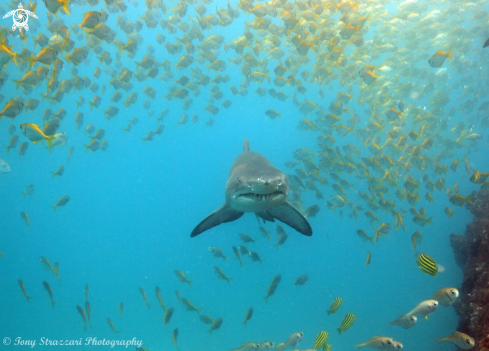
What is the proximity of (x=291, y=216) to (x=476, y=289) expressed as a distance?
5.30m

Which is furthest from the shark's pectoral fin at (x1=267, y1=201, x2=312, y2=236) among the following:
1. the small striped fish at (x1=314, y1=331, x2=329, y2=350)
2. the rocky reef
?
the rocky reef

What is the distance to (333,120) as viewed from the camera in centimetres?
950

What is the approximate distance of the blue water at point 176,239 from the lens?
2930cm

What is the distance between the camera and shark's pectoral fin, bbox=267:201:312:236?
572cm

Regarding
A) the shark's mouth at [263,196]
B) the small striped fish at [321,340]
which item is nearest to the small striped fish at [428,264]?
the small striped fish at [321,340]

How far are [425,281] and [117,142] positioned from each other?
5211 cm

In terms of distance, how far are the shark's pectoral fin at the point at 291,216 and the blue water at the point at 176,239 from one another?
19137mm

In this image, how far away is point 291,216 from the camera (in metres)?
5.94

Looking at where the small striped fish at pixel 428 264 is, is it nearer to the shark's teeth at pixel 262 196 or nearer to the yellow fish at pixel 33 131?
the shark's teeth at pixel 262 196

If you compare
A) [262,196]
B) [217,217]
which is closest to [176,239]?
[217,217]

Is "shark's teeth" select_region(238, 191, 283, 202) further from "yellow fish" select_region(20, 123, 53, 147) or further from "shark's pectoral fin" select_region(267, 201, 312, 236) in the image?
"yellow fish" select_region(20, 123, 53, 147)

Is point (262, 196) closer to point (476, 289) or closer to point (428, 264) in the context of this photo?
point (428, 264)

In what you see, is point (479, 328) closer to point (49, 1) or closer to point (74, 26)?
point (49, 1)

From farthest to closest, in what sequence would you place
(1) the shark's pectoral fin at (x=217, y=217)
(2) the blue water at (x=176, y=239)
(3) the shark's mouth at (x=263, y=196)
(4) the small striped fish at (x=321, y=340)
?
1. (2) the blue water at (x=176, y=239)
2. (1) the shark's pectoral fin at (x=217, y=217)
3. (4) the small striped fish at (x=321, y=340)
4. (3) the shark's mouth at (x=263, y=196)
